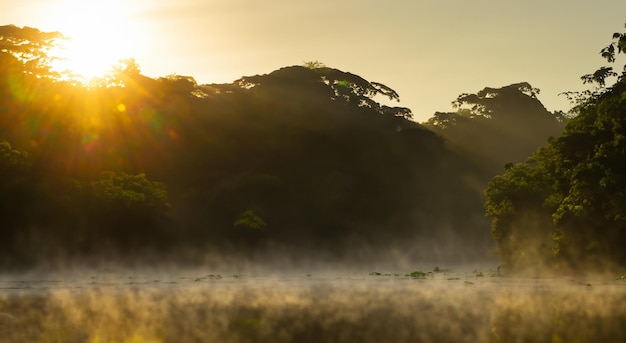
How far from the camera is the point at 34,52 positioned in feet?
303

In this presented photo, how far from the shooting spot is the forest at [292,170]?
188 ft

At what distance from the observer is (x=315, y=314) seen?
92.6 ft

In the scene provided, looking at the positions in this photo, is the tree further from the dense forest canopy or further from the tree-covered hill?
the dense forest canopy

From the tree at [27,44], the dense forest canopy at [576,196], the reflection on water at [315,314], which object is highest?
the tree at [27,44]

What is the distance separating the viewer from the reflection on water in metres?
21.2

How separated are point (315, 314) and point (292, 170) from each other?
226ft

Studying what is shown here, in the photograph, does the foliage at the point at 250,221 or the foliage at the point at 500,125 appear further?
the foliage at the point at 500,125

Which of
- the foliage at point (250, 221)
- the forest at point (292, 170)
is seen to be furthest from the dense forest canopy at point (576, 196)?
the foliage at point (250, 221)

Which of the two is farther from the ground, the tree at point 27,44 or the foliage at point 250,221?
the tree at point 27,44

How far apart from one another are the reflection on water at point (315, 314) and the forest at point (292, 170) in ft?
46.7

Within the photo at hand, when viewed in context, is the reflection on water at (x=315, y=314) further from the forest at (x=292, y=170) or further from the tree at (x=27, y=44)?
the tree at (x=27, y=44)

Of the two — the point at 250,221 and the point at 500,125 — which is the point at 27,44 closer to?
the point at 250,221

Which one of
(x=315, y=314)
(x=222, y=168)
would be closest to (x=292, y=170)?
(x=222, y=168)

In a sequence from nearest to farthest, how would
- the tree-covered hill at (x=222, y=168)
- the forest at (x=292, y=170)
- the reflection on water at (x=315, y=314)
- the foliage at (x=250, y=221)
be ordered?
1. the reflection on water at (x=315, y=314)
2. the forest at (x=292, y=170)
3. the tree-covered hill at (x=222, y=168)
4. the foliage at (x=250, y=221)
